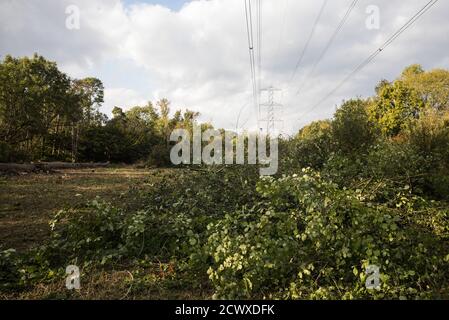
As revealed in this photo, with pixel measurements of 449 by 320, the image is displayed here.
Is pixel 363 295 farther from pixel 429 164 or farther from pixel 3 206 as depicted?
pixel 3 206

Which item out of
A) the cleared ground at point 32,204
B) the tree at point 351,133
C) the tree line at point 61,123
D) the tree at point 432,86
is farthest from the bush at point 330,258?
the tree at point 432,86

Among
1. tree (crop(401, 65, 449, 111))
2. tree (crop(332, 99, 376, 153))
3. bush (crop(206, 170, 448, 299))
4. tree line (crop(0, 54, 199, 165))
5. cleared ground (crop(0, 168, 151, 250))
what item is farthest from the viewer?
tree (crop(401, 65, 449, 111))

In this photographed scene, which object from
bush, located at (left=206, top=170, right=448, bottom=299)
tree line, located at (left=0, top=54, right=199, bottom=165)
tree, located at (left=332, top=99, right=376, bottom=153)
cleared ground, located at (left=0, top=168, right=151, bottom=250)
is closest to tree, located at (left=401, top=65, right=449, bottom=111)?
tree line, located at (left=0, top=54, right=199, bottom=165)

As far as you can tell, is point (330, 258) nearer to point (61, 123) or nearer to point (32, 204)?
point (32, 204)

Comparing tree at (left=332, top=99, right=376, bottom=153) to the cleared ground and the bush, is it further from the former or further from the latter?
the bush

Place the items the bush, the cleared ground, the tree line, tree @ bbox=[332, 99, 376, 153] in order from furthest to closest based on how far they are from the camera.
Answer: the tree line
tree @ bbox=[332, 99, 376, 153]
the cleared ground
the bush

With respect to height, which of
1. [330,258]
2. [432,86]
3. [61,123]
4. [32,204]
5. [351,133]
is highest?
[432,86]

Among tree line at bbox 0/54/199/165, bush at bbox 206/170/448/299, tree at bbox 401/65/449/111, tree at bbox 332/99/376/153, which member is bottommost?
bush at bbox 206/170/448/299

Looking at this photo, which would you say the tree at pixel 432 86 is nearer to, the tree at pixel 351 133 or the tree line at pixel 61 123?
the tree line at pixel 61 123

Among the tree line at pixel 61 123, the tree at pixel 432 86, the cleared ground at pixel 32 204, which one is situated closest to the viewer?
the cleared ground at pixel 32 204

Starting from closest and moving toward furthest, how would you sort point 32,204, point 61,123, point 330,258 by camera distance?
point 330,258
point 32,204
point 61,123

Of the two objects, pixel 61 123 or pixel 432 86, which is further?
pixel 432 86

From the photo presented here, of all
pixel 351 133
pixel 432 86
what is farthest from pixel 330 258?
pixel 432 86

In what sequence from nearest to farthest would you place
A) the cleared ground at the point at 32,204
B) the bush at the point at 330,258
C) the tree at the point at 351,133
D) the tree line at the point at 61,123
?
1. the bush at the point at 330,258
2. the cleared ground at the point at 32,204
3. the tree at the point at 351,133
4. the tree line at the point at 61,123
